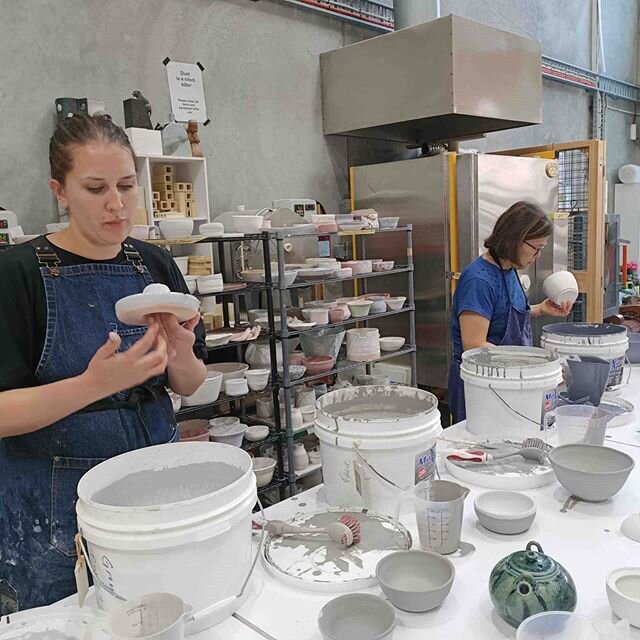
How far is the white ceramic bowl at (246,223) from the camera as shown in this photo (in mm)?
2712

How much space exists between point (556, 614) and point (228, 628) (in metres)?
0.53

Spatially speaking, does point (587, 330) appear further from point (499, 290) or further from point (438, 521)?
point (438, 521)

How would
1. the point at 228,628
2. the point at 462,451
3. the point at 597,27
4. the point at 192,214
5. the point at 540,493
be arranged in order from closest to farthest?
the point at 228,628 < the point at 540,493 < the point at 462,451 < the point at 192,214 < the point at 597,27

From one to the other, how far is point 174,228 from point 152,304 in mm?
1443

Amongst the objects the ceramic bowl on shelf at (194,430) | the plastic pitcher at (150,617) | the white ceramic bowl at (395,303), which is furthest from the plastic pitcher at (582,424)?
the white ceramic bowl at (395,303)

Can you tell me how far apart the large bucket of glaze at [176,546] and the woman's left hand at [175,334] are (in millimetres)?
269

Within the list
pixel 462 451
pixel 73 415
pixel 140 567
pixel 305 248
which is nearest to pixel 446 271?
pixel 305 248

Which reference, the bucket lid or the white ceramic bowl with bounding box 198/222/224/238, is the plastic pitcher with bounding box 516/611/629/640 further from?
the white ceramic bowl with bounding box 198/222/224/238

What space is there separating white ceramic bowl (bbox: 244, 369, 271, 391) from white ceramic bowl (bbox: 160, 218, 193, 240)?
682 millimetres

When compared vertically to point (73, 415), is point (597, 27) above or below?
above

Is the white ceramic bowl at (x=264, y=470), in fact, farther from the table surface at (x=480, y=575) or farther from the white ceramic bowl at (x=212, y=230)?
the table surface at (x=480, y=575)

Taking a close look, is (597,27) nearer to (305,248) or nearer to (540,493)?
(305,248)

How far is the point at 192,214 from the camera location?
2.87 meters

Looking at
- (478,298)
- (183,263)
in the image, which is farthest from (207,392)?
(478,298)
